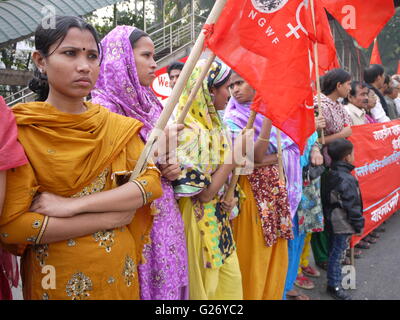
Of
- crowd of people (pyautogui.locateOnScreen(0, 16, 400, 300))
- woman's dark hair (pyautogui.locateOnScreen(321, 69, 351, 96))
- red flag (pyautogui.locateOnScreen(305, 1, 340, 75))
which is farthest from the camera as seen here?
woman's dark hair (pyautogui.locateOnScreen(321, 69, 351, 96))

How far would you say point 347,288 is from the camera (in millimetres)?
3223

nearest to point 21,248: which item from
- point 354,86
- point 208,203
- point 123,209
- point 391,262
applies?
point 123,209

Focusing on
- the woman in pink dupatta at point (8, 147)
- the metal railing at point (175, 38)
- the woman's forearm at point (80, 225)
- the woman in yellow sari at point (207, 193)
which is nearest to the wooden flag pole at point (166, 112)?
the woman's forearm at point (80, 225)

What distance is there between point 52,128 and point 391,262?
12.5 feet

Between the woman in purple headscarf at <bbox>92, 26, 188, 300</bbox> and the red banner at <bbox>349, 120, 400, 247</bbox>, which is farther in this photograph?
the red banner at <bbox>349, 120, 400, 247</bbox>

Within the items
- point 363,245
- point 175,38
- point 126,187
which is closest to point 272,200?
point 126,187

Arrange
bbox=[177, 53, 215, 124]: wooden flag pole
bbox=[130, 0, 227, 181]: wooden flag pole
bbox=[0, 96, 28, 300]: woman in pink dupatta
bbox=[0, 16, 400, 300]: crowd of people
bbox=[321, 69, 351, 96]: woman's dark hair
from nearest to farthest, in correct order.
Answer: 1. bbox=[0, 96, 28, 300]: woman in pink dupatta
2. bbox=[0, 16, 400, 300]: crowd of people
3. bbox=[130, 0, 227, 181]: wooden flag pole
4. bbox=[177, 53, 215, 124]: wooden flag pole
5. bbox=[321, 69, 351, 96]: woman's dark hair

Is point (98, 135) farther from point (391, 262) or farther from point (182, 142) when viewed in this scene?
point (391, 262)

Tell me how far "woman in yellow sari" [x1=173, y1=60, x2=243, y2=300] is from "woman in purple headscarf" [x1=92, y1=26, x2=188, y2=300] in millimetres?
138

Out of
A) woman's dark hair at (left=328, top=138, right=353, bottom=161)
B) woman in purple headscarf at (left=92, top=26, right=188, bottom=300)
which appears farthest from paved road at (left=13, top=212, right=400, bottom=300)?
woman in purple headscarf at (left=92, top=26, right=188, bottom=300)

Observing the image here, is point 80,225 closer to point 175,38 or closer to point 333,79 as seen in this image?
point 333,79

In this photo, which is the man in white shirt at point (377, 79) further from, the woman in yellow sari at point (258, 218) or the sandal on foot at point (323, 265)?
the woman in yellow sari at point (258, 218)

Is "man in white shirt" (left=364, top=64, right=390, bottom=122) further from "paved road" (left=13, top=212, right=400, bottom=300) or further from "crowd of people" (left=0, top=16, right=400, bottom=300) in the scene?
"crowd of people" (left=0, top=16, right=400, bottom=300)

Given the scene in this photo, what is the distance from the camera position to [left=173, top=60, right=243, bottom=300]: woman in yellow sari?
5.77 feet
